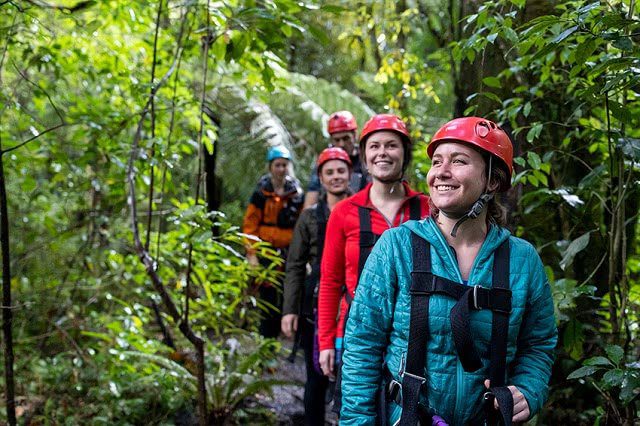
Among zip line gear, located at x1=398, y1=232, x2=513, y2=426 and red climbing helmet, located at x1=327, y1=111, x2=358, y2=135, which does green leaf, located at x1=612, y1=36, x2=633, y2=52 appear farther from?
red climbing helmet, located at x1=327, y1=111, x2=358, y2=135

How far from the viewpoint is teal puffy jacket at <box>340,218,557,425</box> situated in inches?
73.5

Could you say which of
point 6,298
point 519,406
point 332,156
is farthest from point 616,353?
point 6,298

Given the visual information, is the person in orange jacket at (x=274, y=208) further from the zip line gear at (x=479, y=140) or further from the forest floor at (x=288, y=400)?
the zip line gear at (x=479, y=140)

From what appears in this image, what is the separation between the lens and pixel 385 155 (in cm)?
304

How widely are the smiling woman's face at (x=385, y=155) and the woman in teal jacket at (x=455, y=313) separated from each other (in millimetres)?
891

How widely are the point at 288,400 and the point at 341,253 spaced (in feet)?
8.75

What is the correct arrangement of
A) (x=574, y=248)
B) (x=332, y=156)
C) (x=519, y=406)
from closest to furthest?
(x=519, y=406) < (x=574, y=248) < (x=332, y=156)

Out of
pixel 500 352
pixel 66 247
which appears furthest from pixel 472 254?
pixel 66 247

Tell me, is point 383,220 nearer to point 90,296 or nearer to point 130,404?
point 130,404

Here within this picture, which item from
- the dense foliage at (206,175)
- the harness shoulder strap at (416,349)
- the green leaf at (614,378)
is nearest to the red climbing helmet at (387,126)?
the dense foliage at (206,175)

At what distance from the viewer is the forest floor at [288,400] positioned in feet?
16.1

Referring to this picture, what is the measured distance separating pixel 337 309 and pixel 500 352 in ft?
4.56

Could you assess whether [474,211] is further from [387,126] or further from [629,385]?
[387,126]

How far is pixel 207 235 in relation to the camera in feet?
10.7
